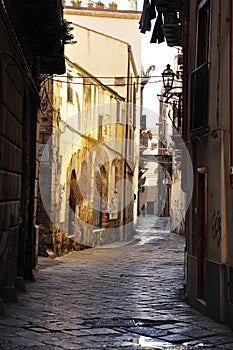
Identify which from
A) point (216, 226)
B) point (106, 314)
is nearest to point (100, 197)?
point (106, 314)

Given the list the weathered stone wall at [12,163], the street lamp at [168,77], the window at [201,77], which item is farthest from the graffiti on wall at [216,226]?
the street lamp at [168,77]

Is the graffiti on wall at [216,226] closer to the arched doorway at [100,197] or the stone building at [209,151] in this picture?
the stone building at [209,151]

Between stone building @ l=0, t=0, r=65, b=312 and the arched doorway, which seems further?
the arched doorway

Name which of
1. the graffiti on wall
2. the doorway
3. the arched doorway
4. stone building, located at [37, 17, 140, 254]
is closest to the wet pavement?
the doorway

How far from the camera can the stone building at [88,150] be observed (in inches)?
763

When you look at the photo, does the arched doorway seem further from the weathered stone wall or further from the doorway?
the doorway

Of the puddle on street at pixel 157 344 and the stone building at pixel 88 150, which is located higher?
the stone building at pixel 88 150

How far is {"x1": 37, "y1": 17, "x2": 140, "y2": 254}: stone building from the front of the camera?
19375 millimetres

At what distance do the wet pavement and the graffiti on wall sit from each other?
1.09m

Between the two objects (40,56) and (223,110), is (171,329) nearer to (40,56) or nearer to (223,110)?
(223,110)

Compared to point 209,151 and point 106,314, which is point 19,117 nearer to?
point 209,151

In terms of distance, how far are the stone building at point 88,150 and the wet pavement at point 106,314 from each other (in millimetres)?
3674

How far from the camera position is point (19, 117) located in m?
11.5

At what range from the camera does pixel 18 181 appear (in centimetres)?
1159
